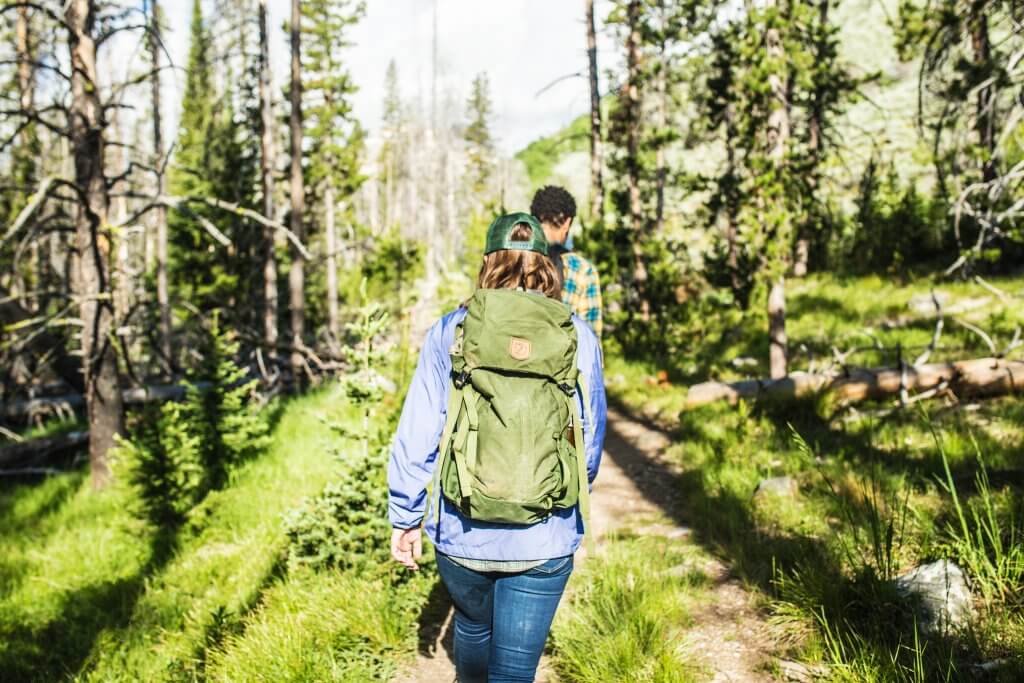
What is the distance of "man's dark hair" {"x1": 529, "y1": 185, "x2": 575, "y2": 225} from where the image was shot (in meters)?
4.45

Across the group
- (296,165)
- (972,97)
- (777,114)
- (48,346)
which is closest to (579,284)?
(777,114)

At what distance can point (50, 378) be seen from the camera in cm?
1661

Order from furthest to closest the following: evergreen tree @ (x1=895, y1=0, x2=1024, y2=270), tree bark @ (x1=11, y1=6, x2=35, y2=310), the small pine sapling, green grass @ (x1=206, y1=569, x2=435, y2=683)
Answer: tree bark @ (x1=11, y1=6, x2=35, y2=310) < evergreen tree @ (x1=895, y1=0, x2=1024, y2=270) < the small pine sapling < green grass @ (x1=206, y1=569, x2=435, y2=683)

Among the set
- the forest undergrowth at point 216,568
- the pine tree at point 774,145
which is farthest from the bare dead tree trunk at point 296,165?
the pine tree at point 774,145

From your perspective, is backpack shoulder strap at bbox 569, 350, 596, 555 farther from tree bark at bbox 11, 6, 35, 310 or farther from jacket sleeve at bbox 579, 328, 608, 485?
tree bark at bbox 11, 6, 35, 310

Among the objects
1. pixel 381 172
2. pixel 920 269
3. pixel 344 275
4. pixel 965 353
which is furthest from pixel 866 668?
pixel 381 172

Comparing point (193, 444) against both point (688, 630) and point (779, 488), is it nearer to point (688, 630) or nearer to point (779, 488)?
point (688, 630)

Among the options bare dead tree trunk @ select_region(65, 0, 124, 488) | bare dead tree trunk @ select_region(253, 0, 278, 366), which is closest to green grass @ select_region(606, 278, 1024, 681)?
bare dead tree trunk @ select_region(65, 0, 124, 488)

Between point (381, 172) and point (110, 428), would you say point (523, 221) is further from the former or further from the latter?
point (381, 172)

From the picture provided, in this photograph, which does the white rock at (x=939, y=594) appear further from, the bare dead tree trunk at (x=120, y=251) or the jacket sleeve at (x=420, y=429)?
Answer: the bare dead tree trunk at (x=120, y=251)

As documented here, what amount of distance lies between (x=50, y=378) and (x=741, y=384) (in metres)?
17.2

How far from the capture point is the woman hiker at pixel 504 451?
2.07m

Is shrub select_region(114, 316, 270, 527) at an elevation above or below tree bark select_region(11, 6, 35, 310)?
below

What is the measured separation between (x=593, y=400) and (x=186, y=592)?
4.21 metres
